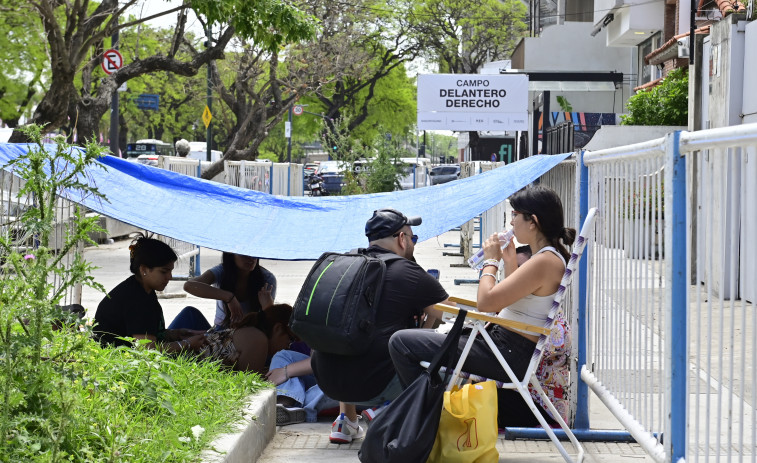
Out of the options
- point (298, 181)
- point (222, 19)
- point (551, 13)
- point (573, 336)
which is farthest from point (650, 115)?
point (551, 13)

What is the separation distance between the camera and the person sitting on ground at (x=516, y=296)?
4.59 meters

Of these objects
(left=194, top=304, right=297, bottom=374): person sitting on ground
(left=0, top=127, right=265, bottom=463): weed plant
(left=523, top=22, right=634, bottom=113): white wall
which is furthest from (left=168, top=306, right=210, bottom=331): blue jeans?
(left=523, top=22, right=634, bottom=113): white wall

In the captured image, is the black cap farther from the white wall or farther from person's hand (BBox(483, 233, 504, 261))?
the white wall

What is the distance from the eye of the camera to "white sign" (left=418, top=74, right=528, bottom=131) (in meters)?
19.4

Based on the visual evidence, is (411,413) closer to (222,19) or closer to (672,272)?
(672,272)

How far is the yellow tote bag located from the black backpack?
77 centimetres

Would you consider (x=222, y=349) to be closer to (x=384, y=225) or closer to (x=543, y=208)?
(x=384, y=225)

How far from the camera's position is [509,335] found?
4707mm

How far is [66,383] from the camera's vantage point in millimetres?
3209

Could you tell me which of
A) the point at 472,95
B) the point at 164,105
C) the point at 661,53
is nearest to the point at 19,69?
the point at 472,95

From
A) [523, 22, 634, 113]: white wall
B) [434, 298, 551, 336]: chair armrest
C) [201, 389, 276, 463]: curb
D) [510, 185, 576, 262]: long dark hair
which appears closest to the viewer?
[201, 389, 276, 463]: curb

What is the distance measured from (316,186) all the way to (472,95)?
23419 mm

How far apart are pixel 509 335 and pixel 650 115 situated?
1805 centimetres

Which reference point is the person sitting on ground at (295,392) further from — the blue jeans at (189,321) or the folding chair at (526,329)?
the folding chair at (526,329)
